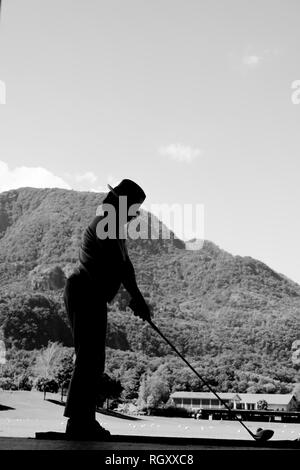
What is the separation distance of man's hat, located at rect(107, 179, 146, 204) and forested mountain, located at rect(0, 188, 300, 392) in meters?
53.8

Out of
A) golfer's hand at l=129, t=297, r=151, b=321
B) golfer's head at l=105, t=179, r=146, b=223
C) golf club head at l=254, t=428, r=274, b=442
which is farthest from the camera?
golfer's head at l=105, t=179, r=146, b=223

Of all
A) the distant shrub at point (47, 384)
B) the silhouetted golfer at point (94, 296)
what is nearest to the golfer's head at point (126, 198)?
the silhouetted golfer at point (94, 296)

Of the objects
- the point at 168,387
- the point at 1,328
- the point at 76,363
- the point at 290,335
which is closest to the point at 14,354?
the point at 1,328

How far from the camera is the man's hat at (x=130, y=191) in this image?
3.64 m

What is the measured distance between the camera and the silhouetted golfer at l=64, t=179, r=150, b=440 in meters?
3.36

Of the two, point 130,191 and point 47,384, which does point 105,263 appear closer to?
point 130,191

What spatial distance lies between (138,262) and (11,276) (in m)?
18.4

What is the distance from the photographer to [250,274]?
82438 mm

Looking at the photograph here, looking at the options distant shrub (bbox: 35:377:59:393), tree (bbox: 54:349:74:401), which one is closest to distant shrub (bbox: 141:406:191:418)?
distant shrub (bbox: 35:377:59:393)

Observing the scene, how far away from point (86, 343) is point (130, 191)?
0.96 m

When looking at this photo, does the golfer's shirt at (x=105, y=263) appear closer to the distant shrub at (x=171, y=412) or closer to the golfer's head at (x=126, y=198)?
the golfer's head at (x=126, y=198)

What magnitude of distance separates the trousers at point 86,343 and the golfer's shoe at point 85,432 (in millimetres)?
59

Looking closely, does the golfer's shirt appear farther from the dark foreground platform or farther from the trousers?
the dark foreground platform
